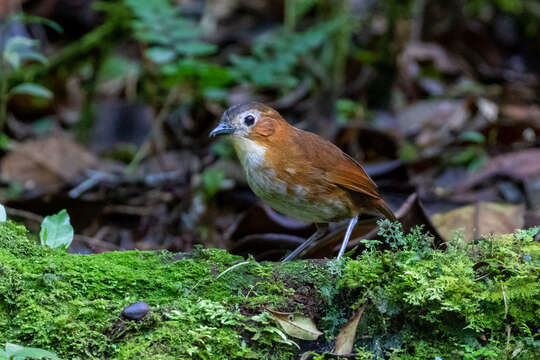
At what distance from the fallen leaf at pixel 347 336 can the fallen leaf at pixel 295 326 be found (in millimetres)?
81

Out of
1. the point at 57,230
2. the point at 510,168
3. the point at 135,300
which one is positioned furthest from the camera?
the point at 510,168

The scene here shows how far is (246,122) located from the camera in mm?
3885

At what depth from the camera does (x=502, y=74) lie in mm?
9258

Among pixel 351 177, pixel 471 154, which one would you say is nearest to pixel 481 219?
pixel 351 177

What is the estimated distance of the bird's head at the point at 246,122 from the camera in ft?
12.6

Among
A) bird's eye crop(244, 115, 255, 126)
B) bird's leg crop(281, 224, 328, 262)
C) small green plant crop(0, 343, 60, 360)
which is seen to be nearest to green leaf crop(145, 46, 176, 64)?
bird's eye crop(244, 115, 255, 126)

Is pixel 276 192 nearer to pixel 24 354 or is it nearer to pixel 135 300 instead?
pixel 135 300

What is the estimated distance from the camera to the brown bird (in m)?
3.65

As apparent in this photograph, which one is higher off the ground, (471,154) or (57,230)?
(57,230)

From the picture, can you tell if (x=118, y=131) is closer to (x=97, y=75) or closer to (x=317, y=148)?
(x=97, y=75)

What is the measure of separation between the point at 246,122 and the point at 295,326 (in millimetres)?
1719

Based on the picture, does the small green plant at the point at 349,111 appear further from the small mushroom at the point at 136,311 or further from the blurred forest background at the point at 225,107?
the small mushroom at the point at 136,311

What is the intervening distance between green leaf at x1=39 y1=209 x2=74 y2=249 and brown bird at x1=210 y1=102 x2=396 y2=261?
1.11 meters

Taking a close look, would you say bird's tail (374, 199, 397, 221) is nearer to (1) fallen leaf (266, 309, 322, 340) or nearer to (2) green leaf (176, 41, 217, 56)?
(1) fallen leaf (266, 309, 322, 340)
